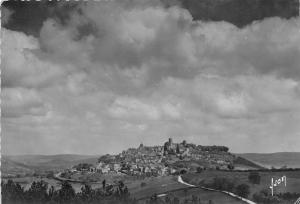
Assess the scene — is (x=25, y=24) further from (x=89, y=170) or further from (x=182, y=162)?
(x=182, y=162)

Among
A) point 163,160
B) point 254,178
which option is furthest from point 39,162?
point 254,178

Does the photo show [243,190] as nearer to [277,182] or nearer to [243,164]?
[243,164]

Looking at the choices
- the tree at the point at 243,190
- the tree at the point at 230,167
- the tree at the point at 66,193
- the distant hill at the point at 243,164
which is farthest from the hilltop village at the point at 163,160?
the tree at the point at 243,190

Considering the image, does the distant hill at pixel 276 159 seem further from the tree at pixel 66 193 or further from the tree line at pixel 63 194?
the tree at pixel 66 193

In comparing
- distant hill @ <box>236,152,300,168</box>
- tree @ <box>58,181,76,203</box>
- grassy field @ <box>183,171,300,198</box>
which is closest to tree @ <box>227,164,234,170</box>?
grassy field @ <box>183,171,300,198</box>

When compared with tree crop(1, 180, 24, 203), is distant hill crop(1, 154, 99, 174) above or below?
above

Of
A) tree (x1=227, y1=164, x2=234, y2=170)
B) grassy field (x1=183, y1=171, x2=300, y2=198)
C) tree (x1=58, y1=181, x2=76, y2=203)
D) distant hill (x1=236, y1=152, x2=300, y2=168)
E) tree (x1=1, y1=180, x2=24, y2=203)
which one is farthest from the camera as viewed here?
tree (x1=58, y1=181, x2=76, y2=203)

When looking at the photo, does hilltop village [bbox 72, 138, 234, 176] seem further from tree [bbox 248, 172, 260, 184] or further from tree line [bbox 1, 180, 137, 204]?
tree [bbox 248, 172, 260, 184]
